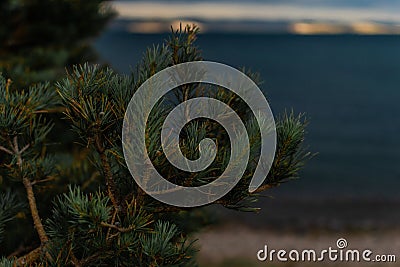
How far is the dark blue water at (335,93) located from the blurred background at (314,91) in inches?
0.5

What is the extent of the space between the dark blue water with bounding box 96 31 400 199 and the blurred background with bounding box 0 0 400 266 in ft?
0.04

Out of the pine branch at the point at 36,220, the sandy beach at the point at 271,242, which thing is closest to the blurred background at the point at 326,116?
the sandy beach at the point at 271,242

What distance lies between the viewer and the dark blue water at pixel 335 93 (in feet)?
16.7

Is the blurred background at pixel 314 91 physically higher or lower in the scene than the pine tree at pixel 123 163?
higher

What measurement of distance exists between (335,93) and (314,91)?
0.23m

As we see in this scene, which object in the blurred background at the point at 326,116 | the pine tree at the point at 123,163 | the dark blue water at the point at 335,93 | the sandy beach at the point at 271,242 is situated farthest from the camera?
the dark blue water at the point at 335,93

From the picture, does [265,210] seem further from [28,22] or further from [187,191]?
[187,191]

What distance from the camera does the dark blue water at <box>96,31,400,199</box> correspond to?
16.7 feet

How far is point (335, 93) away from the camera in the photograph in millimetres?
6352

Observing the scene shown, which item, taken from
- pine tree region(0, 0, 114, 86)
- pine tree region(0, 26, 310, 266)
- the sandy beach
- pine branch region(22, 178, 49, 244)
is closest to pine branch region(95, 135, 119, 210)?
pine tree region(0, 26, 310, 266)

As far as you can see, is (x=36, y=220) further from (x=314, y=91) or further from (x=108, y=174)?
(x=314, y=91)

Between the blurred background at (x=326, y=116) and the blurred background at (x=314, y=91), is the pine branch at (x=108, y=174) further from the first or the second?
the blurred background at (x=326, y=116)

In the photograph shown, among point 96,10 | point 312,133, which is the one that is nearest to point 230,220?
point 312,133

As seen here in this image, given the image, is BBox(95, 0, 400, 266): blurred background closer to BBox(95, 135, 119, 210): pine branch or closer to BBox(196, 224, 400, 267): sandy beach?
BBox(196, 224, 400, 267): sandy beach
